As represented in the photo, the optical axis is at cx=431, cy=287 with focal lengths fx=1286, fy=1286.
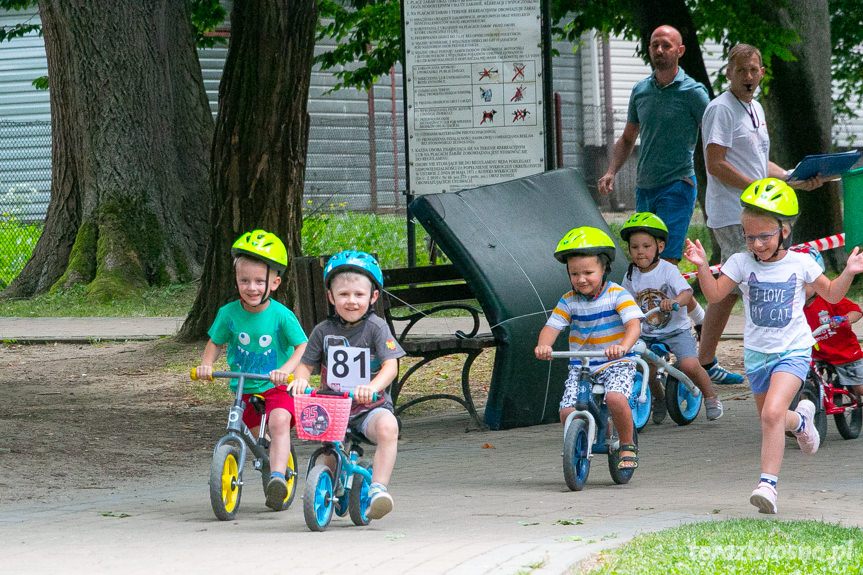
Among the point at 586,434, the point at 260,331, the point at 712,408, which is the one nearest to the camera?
the point at 260,331

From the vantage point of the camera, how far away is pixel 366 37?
19.1 m

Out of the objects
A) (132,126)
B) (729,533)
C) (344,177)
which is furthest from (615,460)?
(344,177)

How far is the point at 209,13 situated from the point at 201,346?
10629 mm

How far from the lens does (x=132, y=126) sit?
17.3m

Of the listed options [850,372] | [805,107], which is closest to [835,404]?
[850,372]

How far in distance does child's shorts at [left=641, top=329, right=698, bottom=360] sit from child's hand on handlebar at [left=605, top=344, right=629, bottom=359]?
6.65 feet

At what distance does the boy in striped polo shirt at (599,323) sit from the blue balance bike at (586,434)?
0.14 feet

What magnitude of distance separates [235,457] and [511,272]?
3.25 metres

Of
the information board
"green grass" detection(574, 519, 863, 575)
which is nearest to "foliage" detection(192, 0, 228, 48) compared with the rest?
the information board

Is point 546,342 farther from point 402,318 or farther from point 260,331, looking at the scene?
point 402,318

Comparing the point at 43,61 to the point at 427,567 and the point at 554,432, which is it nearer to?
the point at 554,432

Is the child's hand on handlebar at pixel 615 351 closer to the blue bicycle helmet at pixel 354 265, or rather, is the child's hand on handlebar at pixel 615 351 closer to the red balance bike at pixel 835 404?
the blue bicycle helmet at pixel 354 265

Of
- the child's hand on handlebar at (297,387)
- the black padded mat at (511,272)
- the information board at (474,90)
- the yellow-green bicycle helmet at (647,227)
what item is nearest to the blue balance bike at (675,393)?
the yellow-green bicycle helmet at (647,227)

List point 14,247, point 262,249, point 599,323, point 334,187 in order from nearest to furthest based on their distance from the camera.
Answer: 1. point 262,249
2. point 599,323
3. point 14,247
4. point 334,187
